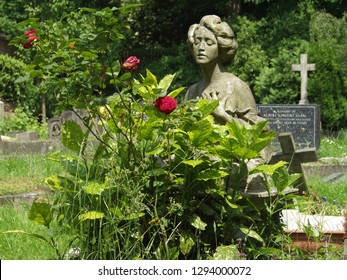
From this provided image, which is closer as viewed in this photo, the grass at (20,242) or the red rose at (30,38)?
the red rose at (30,38)

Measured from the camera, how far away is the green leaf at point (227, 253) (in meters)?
4.85

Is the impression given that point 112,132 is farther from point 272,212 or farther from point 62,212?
point 272,212

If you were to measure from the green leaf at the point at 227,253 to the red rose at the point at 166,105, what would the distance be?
0.83m

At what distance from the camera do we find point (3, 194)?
8812mm

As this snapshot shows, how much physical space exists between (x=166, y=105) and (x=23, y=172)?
617cm

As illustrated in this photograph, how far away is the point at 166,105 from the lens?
4.62 m

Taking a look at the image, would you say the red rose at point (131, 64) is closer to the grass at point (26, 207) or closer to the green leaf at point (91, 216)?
the green leaf at point (91, 216)

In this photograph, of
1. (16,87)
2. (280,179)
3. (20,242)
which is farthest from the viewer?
(16,87)

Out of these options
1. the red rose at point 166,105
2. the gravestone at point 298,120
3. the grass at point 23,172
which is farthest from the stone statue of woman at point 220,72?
the gravestone at point 298,120

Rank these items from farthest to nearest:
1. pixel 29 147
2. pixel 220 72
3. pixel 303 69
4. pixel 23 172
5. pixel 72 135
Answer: pixel 303 69
pixel 29 147
pixel 23 172
pixel 220 72
pixel 72 135

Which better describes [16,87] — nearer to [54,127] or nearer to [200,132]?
[54,127]

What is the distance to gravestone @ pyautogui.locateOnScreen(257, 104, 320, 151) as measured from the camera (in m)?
14.9

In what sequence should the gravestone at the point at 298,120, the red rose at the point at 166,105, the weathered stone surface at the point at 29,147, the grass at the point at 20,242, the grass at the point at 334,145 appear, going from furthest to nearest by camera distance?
the grass at the point at 334,145 < the gravestone at the point at 298,120 < the weathered stone surface at the point at 29,147 < the grass at the point at 20,242 < the red rose at the point at 166,105

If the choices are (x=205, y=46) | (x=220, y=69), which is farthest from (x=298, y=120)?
(x=205, y=46)
